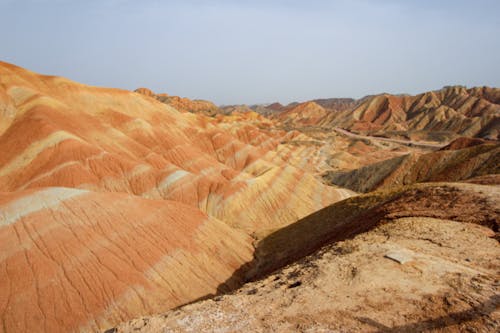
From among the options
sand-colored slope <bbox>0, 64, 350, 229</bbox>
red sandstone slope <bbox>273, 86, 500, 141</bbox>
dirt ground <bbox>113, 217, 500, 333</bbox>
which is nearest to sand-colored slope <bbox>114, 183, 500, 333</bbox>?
dirt ground <bbox>113, 217, 500, 333</bbox>

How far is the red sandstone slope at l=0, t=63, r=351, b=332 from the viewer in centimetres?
1883

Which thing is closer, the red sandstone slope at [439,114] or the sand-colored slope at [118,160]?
the sand-colored slope at [118,160]

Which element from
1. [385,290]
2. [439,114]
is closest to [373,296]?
[385,290]

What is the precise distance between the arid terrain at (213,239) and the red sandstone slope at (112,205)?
12 cm

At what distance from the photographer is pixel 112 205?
25.3 m

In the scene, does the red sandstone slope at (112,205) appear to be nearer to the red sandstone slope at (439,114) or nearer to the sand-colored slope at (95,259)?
the sand-colored slope at (95,259)

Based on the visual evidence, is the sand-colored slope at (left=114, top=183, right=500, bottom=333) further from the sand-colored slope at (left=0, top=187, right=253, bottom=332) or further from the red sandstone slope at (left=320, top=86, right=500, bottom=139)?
the red sandstone slope at (left=320, top=86, right=500, bottom=139)

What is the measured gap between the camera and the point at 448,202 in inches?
811

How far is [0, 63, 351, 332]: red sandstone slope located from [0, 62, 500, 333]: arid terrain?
0.39ft

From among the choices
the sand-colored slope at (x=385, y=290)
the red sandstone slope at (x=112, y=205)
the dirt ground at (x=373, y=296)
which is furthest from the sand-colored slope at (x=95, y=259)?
the sand-colored slope at (x=385, y=290)

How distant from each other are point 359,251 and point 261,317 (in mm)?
6341

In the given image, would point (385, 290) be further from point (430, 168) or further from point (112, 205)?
point (430, 168)

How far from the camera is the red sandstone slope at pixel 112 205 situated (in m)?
18.8

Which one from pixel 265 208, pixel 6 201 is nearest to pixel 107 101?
pixel 265 208
